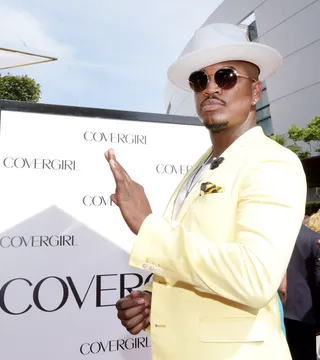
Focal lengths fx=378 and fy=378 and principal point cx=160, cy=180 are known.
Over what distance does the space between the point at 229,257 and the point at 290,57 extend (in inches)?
1444

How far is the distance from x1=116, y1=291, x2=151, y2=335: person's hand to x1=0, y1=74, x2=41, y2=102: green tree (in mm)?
19759

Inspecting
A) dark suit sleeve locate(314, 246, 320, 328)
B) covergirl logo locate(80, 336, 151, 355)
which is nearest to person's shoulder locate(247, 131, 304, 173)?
covergirl logo locate(80, 336, 151, 355)

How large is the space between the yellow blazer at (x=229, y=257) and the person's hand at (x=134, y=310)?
6cm

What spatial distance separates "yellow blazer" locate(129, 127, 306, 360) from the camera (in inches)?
42.6

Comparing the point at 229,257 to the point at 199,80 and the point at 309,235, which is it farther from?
the point at 309,235

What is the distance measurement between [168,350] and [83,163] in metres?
1.78

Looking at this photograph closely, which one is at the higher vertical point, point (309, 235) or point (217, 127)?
point (217, 127)

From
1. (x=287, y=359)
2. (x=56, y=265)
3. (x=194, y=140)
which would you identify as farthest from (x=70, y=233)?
(x=287, y=359)

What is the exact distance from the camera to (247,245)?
3.56ft

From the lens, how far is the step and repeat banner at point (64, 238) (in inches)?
101

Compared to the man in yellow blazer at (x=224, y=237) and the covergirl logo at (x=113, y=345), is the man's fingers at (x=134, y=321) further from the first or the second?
the covergirl logo at (x=113, y=345)

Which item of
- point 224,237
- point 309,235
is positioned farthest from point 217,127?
point 309,235

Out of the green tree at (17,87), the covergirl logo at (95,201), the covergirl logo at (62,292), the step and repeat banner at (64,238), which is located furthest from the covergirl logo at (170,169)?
the green tree at (17,87)

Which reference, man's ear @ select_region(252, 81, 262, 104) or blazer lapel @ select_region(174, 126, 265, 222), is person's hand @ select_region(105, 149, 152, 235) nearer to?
blazer lapel @ select_region(174, 126, 265, 222)
